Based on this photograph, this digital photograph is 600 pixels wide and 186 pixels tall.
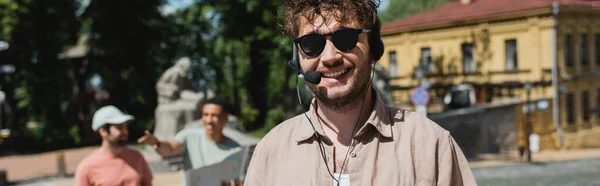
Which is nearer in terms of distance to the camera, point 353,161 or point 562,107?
point 353,161

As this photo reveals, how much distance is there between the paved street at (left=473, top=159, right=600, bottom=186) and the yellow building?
7318 millimetres

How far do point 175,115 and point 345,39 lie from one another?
18089mm

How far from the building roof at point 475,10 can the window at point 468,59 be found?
4.75 feet

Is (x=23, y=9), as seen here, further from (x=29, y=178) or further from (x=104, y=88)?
(x=29, y=178)

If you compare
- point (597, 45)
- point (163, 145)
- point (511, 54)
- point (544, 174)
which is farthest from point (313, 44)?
point (597, 45)

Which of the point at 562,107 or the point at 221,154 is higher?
the point at 221,154

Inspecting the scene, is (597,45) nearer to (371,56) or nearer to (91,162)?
(91,162)

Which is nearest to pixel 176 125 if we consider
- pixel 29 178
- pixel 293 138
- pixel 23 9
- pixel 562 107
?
pixel 29 178

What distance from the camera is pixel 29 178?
20.8 metres

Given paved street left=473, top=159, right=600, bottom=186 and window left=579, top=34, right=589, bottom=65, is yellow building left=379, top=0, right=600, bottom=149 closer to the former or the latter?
window left=579, top=34, right=589, bottom=65

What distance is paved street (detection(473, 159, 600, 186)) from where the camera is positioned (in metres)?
20.3

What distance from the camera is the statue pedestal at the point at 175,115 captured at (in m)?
20.1

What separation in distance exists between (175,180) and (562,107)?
82.7 ft

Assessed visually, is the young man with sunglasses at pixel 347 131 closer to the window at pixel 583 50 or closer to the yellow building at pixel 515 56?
the yellow building at pixel 515 56
